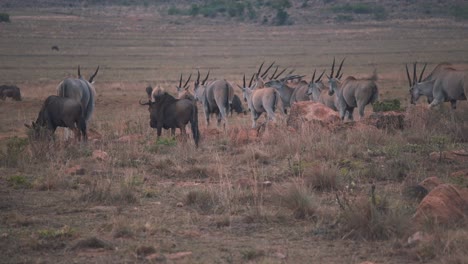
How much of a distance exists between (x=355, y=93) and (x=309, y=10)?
259 ft

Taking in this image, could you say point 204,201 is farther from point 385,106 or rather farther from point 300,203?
point 385,106

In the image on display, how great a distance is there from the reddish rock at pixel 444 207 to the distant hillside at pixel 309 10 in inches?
3208

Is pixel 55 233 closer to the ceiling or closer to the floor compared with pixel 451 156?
closer to the ceiling

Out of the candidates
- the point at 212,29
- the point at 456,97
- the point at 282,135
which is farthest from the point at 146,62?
the point at 282,135

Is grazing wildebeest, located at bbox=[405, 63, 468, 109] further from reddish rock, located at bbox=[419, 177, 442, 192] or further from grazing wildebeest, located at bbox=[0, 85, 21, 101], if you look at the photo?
grazing wildebeest, located at bbox=[0, 85, 21, 101]

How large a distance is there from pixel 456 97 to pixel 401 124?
455 centimetres

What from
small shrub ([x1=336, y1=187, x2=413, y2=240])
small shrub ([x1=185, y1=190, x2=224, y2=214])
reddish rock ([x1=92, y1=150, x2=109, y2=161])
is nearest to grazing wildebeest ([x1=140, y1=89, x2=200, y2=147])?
reddish rock ([x1=92, y1=150, x2=109, y2=161])

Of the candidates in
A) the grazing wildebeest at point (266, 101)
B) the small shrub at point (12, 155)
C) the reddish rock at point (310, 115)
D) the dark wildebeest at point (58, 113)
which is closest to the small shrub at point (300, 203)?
the small shrub at point (12, 155)

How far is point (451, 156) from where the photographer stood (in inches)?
477

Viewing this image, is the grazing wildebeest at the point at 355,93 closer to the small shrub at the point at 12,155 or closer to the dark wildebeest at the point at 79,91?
the dark wildebeest at the point at 79,91

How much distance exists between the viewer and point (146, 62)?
54.1 m

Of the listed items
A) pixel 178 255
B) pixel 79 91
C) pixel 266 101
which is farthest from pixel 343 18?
pixel 178 255

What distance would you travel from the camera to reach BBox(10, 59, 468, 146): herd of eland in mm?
14203

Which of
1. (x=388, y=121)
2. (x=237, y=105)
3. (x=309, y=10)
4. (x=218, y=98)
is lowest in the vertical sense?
(x=309, y=10)
